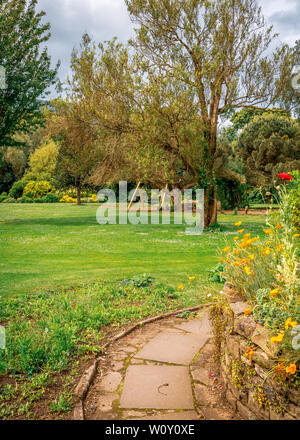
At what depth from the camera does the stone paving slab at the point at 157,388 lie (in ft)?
9.34

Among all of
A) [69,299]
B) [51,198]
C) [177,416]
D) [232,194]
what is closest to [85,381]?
[177,416]

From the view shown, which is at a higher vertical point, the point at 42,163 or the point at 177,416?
the point at 42,163

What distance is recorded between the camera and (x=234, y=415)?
8.88 ft

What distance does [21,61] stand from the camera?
17.0 metres

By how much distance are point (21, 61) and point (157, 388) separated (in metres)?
17.8

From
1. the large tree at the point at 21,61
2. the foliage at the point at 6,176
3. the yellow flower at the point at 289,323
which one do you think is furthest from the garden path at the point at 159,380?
the foliage at the point at 6,176

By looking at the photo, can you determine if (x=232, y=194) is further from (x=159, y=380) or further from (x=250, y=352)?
(x=250, y=352)

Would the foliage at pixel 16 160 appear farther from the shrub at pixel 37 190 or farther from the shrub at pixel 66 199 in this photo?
the shrub at pixel 66 199

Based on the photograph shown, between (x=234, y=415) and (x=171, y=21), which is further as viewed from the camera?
(x=171, y=21)

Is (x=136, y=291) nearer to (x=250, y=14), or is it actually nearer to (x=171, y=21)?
(x=171, y=21)

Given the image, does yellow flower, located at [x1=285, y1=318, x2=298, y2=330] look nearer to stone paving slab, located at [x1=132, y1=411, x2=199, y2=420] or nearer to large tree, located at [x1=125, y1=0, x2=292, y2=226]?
stone paving slab, located at [x1=132, y1=411, x2=199, y2=420]

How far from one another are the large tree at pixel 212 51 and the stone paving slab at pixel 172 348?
37.0ft

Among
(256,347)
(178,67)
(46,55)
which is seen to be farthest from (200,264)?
(46,55)
